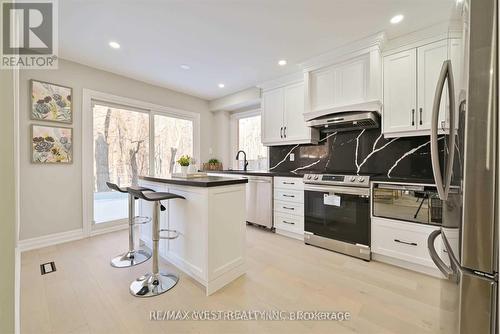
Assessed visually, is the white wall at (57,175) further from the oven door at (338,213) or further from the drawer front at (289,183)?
the oven door at (338,213)

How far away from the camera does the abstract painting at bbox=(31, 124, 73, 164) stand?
107 inches

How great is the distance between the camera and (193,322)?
1513 mm

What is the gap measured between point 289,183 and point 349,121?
1164 mm

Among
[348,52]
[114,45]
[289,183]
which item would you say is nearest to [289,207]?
[289,183]

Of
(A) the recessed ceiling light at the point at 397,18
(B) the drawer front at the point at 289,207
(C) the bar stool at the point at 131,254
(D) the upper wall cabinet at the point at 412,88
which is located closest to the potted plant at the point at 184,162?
(C) the bar stool at the point at 131,254

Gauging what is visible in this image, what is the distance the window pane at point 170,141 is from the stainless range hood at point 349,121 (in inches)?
104

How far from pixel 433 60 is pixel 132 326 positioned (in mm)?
3639

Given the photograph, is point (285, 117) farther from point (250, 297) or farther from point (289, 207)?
point (250, 297)

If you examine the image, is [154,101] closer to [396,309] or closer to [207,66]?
[207,66]

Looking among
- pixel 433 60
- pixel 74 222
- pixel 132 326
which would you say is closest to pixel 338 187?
pixel 433 60

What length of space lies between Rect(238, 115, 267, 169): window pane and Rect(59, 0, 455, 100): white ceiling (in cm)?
148

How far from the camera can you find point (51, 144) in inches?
111

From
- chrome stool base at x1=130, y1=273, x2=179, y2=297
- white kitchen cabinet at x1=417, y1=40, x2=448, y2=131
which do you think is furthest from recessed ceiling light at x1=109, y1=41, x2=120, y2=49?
white kitchen cabinet at x1=417, y1=40, x2=448, y2=131

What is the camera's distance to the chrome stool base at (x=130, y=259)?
90.1 inches
